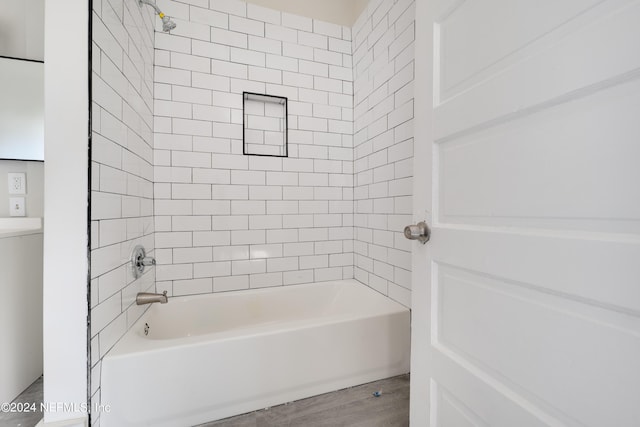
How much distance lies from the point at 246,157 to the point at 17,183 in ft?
4.24

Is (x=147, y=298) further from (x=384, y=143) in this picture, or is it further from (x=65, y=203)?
(x=384, y=143)

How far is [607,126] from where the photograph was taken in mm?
432

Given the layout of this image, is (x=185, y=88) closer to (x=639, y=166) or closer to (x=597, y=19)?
(x=597, y=19)

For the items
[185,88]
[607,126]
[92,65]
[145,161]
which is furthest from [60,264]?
[607,126]

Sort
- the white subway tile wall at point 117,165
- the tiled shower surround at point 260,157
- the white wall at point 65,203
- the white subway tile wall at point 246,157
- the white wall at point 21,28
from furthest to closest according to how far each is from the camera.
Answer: the white subway tile wall at point 246,157 → the tiled shower surround at point 260,157 → the white wall at point 21,28 → the white subway tile wall at point 117,165 → the white wall at point 65,203

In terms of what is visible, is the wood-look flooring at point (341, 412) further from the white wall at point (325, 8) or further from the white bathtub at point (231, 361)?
the white wall at point (325, 8)

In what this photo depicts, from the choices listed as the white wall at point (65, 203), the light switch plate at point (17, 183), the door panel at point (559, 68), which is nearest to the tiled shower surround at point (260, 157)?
the white wall at point (65, 203)

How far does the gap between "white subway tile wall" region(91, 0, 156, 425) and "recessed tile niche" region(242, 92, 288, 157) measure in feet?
2.21

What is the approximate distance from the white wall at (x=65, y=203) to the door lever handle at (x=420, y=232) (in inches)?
45.8

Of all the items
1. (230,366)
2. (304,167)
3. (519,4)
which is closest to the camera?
(519,4)

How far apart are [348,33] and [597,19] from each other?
224cm

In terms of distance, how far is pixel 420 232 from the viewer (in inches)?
32.3

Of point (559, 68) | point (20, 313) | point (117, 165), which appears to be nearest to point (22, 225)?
point (20, 313)

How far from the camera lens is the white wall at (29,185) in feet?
4.78
